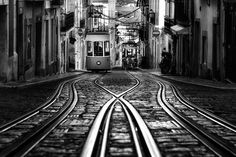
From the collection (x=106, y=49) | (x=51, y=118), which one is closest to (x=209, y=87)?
(x=51, y=118)

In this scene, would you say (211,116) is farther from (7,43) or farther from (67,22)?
(67,22)

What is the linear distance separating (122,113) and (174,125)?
2.29 meters

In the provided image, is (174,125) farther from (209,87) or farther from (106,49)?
(106,49)

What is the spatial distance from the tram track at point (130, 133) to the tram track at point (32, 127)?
0.74 metres

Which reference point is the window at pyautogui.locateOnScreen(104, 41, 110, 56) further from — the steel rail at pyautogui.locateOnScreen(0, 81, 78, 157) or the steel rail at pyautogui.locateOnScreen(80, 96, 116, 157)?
the steel rail at pyautogui.locateOnScreen(0, 81, 78, 157)

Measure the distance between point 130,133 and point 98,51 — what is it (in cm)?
3835

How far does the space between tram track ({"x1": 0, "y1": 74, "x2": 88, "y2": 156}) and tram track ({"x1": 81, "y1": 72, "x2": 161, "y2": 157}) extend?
2.42 ft

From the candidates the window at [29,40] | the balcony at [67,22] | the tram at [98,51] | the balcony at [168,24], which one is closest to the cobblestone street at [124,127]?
the window at [29,40]

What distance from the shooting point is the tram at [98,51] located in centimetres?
4759

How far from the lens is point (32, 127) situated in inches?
410

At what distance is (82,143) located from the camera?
28.3ft

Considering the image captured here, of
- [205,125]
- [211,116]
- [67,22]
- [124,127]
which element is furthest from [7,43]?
[67,22]

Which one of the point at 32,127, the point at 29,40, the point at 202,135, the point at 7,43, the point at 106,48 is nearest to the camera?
the point at 202,135

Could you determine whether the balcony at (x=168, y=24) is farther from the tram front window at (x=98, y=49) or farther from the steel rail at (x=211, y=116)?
the steel rail at (x=211, y=116)
